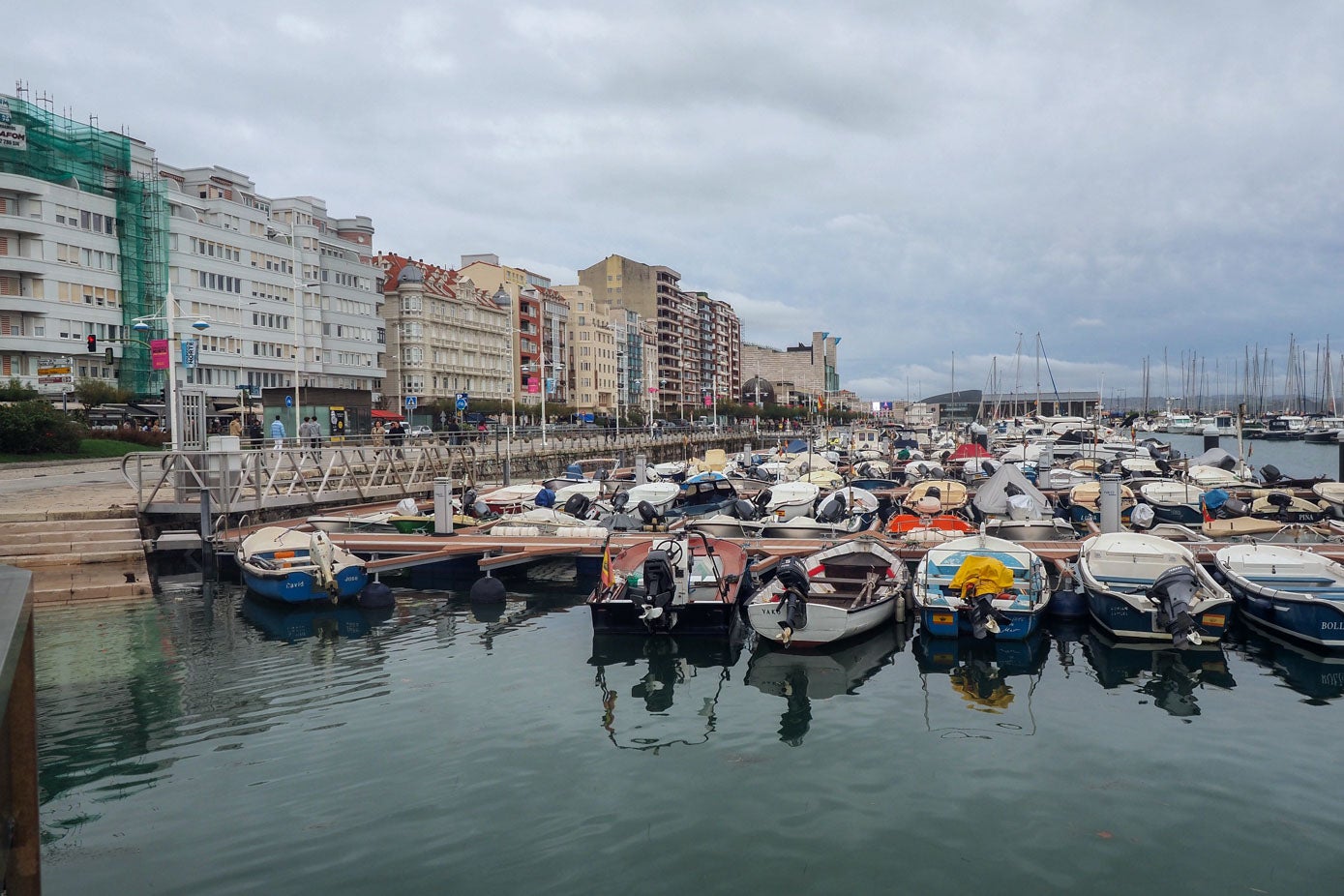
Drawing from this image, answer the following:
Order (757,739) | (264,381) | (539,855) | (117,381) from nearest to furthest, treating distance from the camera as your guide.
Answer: (539,855)
(757,739)
(117,381)
(264,381)

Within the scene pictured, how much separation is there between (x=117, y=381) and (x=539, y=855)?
7145cm

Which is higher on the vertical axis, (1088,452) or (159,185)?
(159,185)

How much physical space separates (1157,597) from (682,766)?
37.8 feet

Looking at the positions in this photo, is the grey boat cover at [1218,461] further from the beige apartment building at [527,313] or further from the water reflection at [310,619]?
the beige apartment building at [527,313]

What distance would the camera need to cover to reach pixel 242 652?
19.3 m

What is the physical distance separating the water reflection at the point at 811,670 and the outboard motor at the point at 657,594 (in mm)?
2049

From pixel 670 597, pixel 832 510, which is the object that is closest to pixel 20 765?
pixel 670 597

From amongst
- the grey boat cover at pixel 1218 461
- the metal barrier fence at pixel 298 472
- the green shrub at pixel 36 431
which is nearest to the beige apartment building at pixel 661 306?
the metal barrier fence at pixel 298 472

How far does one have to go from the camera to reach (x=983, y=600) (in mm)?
18688

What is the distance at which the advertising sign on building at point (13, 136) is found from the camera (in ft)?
201

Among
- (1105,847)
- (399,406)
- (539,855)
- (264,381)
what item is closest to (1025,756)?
(1105,847)

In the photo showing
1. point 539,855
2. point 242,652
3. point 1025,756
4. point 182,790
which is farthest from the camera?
point 242,652

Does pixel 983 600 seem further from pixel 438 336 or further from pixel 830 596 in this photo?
pixel 438 336

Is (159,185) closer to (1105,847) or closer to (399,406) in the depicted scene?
(399,406)
